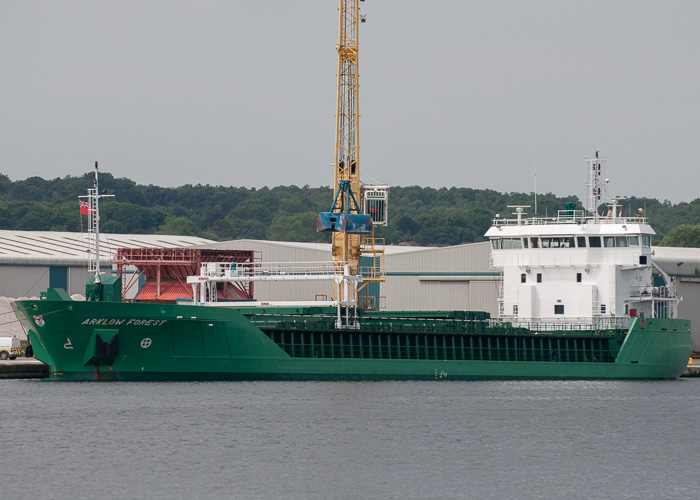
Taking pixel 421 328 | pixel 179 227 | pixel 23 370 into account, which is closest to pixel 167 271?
pixel 23 370

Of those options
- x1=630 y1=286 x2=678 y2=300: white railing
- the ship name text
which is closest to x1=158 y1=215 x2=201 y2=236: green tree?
x1=630 y1=286 x2=678 y2=300: white railing

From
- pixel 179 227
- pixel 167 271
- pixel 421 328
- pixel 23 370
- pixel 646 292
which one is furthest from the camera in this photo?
pixel 179 227

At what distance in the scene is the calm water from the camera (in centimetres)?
3438

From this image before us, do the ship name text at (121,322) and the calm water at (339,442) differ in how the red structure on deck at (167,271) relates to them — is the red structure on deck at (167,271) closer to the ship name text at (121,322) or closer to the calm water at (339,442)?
the calm water at (339,442)

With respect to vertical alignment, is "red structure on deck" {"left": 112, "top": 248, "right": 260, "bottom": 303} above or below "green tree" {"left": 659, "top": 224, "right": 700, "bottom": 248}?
below

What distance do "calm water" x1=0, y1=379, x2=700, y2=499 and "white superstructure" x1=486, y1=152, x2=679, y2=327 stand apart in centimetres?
814

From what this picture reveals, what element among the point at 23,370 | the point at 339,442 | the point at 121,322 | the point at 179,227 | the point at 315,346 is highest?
the point at 179,227

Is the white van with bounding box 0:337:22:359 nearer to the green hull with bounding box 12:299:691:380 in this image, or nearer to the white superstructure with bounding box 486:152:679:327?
the green hull with bounding box 12:299:691:380

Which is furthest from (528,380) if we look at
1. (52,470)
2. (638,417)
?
(52,470)

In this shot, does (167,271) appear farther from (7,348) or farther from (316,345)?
(316,345)

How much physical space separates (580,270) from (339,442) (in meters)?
28.3

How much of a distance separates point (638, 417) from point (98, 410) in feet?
73.1

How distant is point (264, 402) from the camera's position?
166 ft

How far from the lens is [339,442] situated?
135 feet
